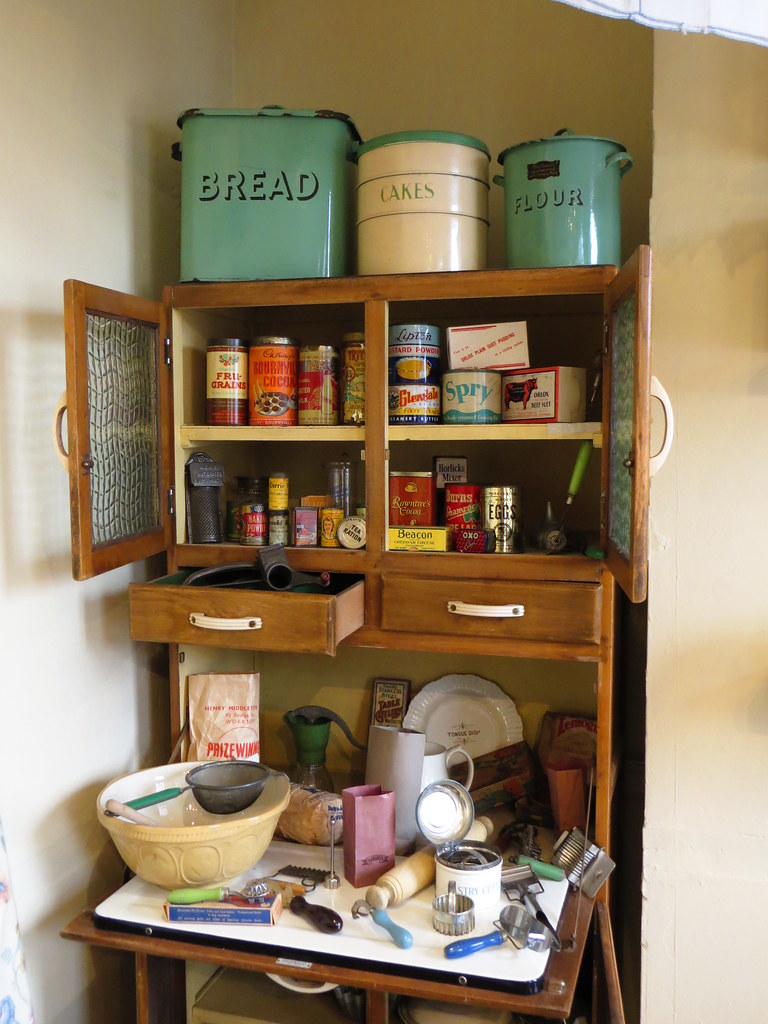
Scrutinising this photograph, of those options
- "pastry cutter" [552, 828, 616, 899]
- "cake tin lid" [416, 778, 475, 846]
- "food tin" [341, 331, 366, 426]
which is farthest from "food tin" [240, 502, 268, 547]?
"pastry cutter" [552, 828, 616, 899]

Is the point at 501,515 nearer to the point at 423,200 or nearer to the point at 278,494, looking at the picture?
the point at 278,494

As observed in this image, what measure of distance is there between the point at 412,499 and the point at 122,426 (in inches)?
21.3

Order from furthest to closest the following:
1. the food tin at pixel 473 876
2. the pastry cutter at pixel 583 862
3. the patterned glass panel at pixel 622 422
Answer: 1. the pastry cutter at pixel 583 862
2. the food tin at pixel 473 876
3. the patterned glass panel at pixel 622 422

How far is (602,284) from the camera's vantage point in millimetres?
1534

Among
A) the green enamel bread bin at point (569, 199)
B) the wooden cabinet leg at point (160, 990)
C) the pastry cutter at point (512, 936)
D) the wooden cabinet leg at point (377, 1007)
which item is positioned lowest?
the wooden cabinet leg at point (160, 990)

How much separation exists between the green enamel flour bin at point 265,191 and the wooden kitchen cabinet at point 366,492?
6 centimetres

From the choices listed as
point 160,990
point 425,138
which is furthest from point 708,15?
point 160,990

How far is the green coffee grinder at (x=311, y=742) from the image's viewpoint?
1.85 metres

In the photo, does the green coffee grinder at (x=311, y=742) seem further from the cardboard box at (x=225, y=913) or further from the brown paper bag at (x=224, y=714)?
the cardboard box at (x=225, y=913)

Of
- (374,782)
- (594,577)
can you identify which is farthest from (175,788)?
(594,577)

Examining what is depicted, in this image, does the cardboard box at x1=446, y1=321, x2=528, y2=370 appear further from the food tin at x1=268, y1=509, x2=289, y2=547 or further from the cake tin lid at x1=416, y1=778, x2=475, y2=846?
the cake tin lid at x1=416, y1=778, x2=475, y2=846

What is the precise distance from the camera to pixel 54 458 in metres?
1.59

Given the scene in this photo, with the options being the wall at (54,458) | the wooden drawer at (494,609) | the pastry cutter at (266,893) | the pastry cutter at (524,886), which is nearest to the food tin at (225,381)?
the wall at (54,458)

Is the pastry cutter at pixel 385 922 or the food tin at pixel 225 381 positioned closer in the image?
the pastry cutter at pixel 385 922
